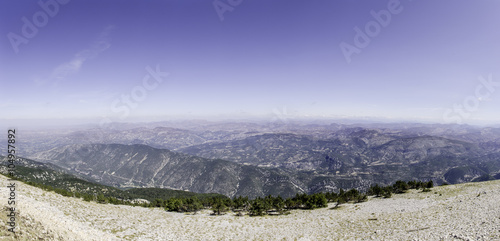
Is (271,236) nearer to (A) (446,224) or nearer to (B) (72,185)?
(A) (446,224)

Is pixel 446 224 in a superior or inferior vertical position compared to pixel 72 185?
superior

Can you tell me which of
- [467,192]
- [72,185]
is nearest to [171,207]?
[467,192]

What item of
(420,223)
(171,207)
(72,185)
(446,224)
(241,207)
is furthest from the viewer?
(72,185)

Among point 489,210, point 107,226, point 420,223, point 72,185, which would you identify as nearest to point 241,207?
point 107,226

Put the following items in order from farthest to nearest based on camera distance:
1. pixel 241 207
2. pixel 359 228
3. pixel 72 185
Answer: pixel 72 185 → pixel 241 207 → pixel 359 228

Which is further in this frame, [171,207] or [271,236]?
[171,207]

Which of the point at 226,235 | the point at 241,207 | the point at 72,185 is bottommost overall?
the point at 72,185
